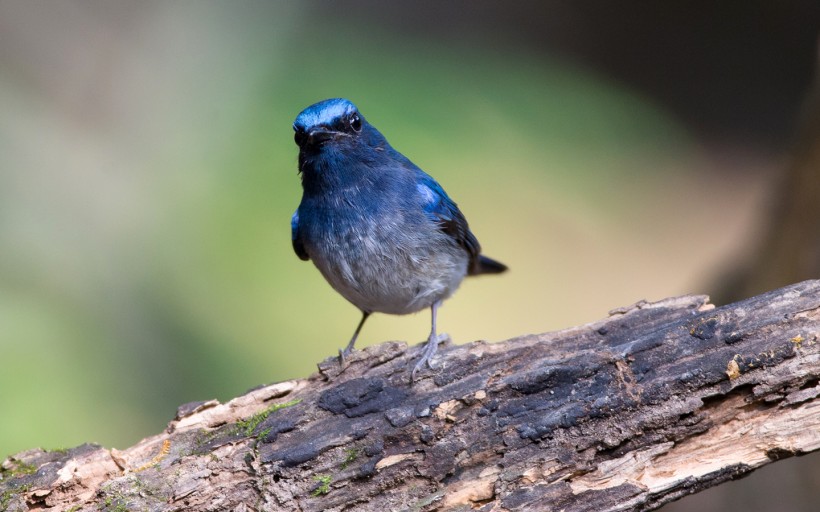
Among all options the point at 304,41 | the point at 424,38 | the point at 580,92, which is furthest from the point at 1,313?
the point at 580,92

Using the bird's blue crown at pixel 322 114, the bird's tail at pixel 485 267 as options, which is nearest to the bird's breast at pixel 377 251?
the bird's blue crown at pixel 322 114

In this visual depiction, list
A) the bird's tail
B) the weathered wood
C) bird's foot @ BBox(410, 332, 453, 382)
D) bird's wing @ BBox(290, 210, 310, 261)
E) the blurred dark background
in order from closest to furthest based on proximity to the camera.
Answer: the weathered wood, bird's foot @ BBox(410, 332, 453, 382), bird's wing @ BBox(290, 210, 310, 261), the bird's tail, the blurred dark background

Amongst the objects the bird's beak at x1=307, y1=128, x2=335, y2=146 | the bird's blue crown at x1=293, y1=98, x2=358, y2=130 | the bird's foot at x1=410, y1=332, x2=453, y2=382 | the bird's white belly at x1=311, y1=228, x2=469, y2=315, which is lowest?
the bird's foot at x1=410, y1=332, x2=453, y2=382

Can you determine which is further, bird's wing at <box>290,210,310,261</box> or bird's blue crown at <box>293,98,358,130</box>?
bird's wing at <box>290,210,310,261</box>

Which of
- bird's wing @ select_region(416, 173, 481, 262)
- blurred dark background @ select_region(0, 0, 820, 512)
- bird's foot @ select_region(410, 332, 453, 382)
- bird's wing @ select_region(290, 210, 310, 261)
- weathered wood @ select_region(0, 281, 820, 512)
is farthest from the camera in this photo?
blurred dark background @ select_region(0, 0, 820, 512)

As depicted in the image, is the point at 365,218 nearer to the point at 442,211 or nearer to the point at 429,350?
the point at 442,211

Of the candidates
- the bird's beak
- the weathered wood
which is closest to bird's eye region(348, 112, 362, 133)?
the bird's beak

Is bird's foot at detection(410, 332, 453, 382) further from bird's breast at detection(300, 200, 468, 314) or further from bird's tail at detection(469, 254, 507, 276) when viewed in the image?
bird's tail at detection(469, 254, 507, 276)

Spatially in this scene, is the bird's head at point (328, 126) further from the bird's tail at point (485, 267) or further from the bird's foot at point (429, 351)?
the bird's tail at point (485, 267)
